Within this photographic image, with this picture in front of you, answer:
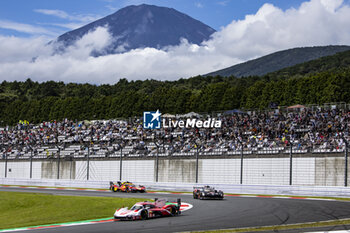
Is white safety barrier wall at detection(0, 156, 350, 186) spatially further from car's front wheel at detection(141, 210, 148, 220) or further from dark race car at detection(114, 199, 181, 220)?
car's front wheel at detection(141, 210, 148, 220)

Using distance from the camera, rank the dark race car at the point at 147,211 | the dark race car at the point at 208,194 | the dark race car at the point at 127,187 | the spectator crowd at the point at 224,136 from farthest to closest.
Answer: the spectator crowd at the point at 224,136, the dark race car at the point at 127,187, the dark race car at the point at 208,194, the dark race car at the point at 147,211

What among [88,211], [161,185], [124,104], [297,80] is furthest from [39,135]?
[88,211]

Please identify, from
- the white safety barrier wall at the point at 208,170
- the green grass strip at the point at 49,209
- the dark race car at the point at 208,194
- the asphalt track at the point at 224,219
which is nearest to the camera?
the asphalt track at the point at 224,219

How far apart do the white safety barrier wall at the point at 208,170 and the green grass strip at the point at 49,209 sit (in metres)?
12.6

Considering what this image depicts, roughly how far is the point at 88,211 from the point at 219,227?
987 centimetres

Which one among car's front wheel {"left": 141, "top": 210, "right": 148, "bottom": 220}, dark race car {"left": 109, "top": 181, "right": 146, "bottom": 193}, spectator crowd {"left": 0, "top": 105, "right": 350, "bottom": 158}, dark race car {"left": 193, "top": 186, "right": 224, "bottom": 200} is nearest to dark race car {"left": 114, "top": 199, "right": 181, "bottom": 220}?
car's front wheel {"left": 141, "top": 210, "right": 148, "bottom": 220}

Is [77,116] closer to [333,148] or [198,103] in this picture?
[198,103]

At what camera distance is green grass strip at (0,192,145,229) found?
70.2 ft

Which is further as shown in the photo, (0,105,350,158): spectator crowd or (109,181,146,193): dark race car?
(0,105,350,158): spectator crowd

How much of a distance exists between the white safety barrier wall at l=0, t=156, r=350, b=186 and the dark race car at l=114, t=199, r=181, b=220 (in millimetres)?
17512

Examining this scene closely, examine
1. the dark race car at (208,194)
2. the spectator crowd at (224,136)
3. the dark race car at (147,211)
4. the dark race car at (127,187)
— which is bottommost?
the dark race car at (127,187)

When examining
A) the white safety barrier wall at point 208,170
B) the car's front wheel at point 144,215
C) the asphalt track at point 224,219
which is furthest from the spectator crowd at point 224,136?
the car's front wheel at point 144,215

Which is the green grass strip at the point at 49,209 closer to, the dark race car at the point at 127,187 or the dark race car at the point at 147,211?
the dark race car at the point at 147,211

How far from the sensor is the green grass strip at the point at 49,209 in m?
21.4
